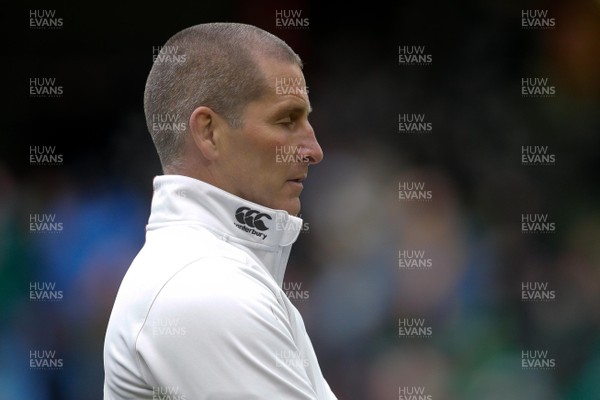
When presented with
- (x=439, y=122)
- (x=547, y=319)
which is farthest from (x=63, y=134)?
(x=547, y=319)

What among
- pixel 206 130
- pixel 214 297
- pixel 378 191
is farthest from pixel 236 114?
pixel 378 191

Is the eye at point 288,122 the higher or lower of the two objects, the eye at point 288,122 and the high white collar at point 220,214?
the higher

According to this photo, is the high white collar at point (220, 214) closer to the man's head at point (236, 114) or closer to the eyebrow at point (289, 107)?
the man's head at point (236, 114)

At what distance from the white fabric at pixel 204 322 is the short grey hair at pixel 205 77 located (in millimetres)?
124

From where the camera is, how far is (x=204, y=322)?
1.25 m

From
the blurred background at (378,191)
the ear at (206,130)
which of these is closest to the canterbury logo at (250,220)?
the ear at (206,130)

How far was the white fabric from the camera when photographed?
1247mm

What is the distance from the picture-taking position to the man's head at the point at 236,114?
1518 millimetres

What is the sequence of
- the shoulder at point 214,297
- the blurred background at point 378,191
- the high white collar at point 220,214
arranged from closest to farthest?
the shoulder at point 214,297
the high white collar at point 220,214
the blurred background at point 378,191

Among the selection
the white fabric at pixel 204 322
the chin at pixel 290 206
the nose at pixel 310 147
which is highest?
the nose at pixel 310 147

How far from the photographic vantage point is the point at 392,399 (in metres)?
4.80

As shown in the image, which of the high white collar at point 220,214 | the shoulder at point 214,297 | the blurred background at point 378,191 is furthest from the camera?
the blurred background at point 378,191

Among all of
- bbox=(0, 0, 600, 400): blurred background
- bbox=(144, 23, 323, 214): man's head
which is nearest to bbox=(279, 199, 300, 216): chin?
bbox=(144, 23, 323, 214): man's head

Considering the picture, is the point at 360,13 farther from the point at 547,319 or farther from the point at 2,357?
the point at 2,357
